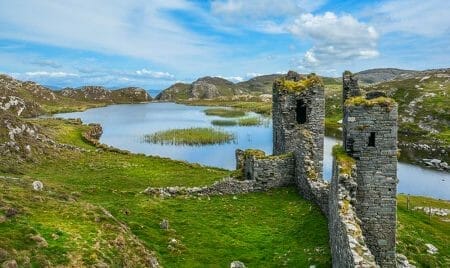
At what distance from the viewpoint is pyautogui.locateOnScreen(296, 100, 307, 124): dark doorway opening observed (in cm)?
3316

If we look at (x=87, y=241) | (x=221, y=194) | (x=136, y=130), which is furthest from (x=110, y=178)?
(x=136, y=130)

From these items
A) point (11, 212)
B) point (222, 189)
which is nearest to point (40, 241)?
point (11, 212)

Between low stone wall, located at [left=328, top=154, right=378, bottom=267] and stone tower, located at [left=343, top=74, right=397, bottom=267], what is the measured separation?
1.09 metres

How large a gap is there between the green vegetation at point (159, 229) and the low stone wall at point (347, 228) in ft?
9.36

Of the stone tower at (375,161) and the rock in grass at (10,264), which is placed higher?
the stone tower at (375,161)

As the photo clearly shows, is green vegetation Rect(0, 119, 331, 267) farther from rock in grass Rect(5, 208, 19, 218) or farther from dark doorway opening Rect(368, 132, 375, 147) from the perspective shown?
dark doorway opening Rect(368, 132, 375, 147)

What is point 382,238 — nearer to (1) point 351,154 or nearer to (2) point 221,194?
(1) point 351,154

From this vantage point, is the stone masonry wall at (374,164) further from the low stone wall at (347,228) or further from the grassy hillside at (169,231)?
the grassy hillside at (169,231)

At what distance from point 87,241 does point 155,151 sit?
66285 millimetres

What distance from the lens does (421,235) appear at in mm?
35719

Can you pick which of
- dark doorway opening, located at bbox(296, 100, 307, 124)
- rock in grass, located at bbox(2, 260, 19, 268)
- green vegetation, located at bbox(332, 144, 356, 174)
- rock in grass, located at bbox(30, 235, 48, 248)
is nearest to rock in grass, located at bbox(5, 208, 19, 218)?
rock in grass, located at bbox(30, 235, 48, 248)

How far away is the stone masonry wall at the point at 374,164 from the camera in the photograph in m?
19.9

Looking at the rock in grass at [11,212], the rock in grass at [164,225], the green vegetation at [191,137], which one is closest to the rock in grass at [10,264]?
the rock in grass at [11,212]

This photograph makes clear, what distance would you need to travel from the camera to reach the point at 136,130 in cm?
12344
